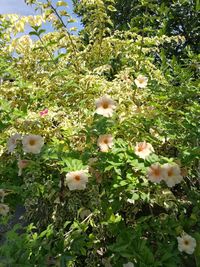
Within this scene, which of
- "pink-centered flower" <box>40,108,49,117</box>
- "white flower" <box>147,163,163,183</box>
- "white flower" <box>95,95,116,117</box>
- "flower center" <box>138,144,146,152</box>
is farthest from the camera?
"pink-centered flower" <box>40,108,49,117</box>

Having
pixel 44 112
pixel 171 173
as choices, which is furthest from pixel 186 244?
pixel 44 112

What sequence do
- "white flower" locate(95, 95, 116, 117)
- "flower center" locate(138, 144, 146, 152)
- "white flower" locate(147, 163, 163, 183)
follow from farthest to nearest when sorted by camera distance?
"white flower" locate(95, 95, 116, 117), "flower center" locate(138, 144, 146, 152), "white flower" locate(147, 163, 163, 183)

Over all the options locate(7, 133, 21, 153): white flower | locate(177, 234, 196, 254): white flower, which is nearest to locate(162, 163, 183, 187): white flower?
locate(177, 234, 196, 254): white flower

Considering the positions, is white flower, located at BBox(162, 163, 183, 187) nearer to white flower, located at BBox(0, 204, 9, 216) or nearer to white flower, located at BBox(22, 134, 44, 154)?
white flower, located at BBox(22, 134, 44, 154)

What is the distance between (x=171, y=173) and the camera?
2055 mm

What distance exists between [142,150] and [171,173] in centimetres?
18

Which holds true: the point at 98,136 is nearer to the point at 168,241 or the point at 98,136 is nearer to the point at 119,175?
the point at 119,175

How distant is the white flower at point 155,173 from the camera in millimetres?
1977

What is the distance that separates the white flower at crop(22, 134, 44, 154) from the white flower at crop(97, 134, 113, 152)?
0.35 meters

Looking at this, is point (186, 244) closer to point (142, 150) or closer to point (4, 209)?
point (142, 150)

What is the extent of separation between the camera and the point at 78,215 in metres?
2.18

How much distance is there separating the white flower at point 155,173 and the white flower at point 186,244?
310 millimetres

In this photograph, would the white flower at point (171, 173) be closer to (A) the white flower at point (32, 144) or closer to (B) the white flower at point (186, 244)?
(B) the white flower at point (186, 244)

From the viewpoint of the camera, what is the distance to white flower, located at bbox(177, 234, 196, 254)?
200cm
